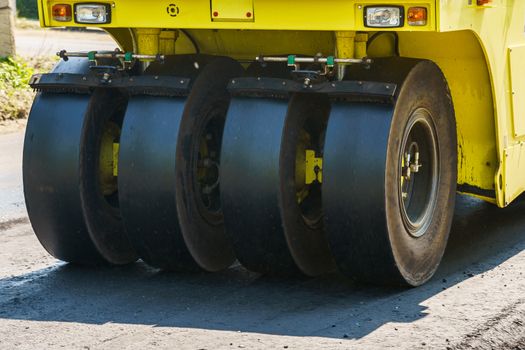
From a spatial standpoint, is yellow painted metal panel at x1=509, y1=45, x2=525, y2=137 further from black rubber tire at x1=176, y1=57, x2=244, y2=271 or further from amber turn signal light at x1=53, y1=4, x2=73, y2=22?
amber turn signal light at x1=53, y1=4, x2=73, y2=22

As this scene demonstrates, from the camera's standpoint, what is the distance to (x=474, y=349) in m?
5.12

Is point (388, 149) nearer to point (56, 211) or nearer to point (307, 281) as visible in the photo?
point (307, 281)

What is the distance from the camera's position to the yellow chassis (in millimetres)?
5680

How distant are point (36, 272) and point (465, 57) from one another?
2.45 meters

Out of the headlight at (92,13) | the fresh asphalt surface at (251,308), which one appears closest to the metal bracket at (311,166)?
the fresh asphalt surface at (251,308)

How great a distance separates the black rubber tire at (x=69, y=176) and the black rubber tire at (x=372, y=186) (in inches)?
49.6

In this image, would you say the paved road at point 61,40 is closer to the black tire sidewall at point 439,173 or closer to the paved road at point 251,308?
the paved road at point 251,308

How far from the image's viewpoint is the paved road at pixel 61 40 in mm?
18448

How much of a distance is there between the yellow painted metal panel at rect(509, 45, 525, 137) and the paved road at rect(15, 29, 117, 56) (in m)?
11.2

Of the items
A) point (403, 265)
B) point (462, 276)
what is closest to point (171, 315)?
point (403, 265)

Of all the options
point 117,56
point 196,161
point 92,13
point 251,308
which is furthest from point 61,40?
point 251,308

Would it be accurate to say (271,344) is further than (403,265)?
No

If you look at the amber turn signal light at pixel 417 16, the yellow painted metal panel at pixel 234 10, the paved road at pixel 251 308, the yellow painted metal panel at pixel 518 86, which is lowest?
the paved road at pixel 251 308

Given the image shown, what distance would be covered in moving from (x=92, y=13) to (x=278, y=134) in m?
1.12
